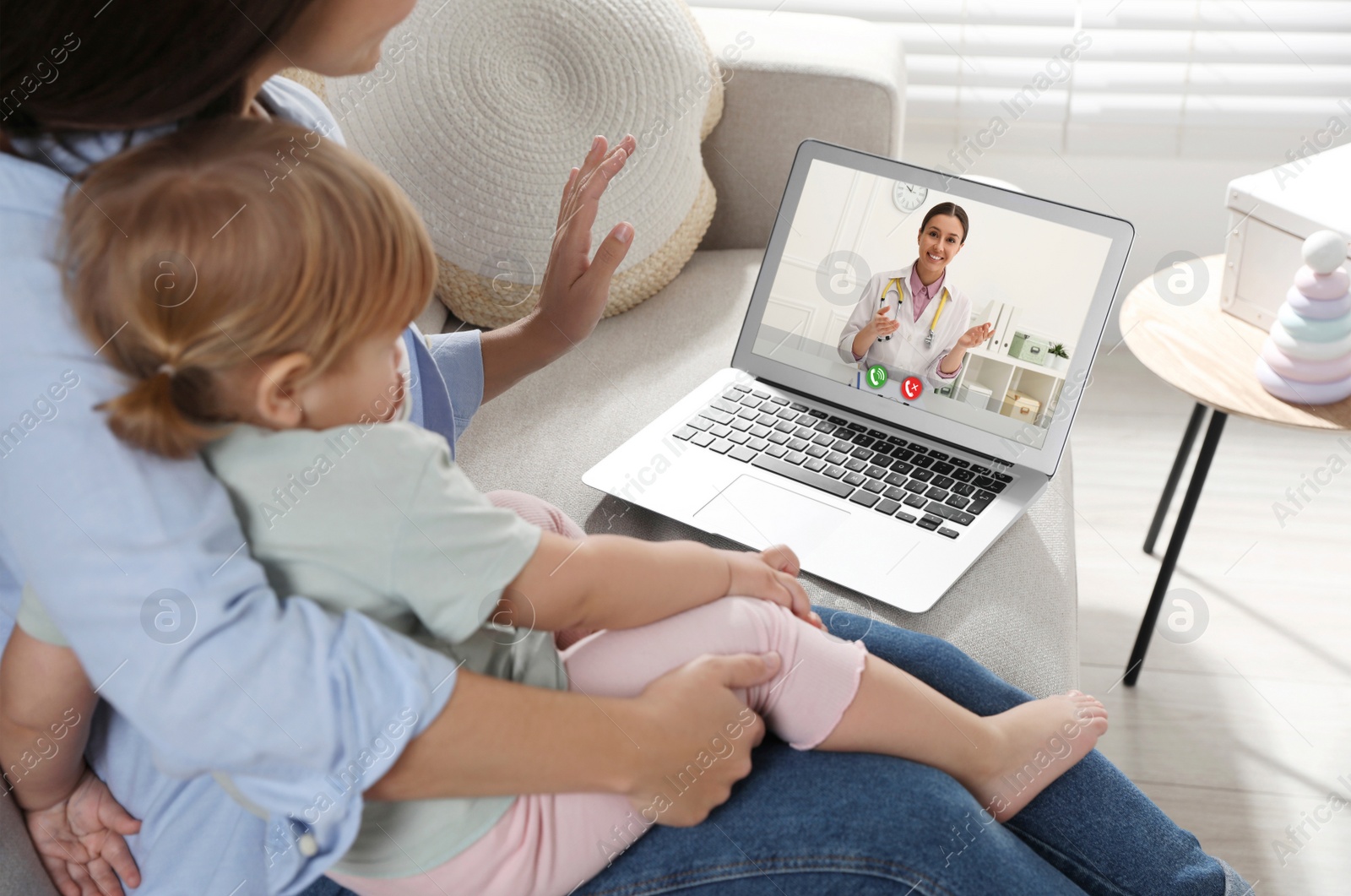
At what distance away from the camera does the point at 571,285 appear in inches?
36.4

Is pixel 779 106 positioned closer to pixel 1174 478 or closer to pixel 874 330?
pixel 874 330

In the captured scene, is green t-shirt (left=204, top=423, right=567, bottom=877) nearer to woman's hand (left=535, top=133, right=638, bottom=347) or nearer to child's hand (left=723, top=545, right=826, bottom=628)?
child's hand (left=723, top=545, right=826, bottom=628)

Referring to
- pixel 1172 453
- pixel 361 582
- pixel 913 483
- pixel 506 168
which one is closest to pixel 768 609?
pixel 361 582

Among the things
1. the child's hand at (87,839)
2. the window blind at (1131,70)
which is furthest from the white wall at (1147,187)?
the child's hand at (87,839)

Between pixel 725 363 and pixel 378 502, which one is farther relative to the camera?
pixel 725 363

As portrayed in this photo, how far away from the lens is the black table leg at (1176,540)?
1.31 m

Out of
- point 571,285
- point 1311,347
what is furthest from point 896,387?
point 1311,347

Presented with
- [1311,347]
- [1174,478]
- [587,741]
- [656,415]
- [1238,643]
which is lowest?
[1238,643]

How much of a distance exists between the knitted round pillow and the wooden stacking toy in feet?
2.45

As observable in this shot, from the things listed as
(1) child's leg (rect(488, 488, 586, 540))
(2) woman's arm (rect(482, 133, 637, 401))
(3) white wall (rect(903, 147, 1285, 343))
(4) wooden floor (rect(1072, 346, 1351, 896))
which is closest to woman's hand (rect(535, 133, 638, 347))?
(2) woman's arm (rect(482, 133, 637, 401))

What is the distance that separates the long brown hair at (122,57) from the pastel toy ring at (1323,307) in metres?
1.09

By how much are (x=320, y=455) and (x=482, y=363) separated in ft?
1.40

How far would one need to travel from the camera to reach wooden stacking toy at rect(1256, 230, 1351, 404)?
1.16 meters

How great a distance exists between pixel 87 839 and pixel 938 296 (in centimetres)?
85
